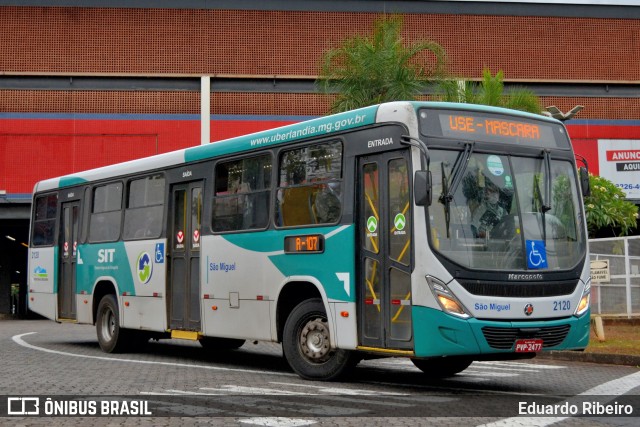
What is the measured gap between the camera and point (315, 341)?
12.2 meters

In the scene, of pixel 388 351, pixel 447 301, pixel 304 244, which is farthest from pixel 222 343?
pixel 447 301

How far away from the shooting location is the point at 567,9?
155 ft

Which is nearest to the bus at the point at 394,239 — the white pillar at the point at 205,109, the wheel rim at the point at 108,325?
the wheel rim at the point at 108,325

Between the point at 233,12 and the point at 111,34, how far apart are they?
18.6ft

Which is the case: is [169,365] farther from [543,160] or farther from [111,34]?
[111,34]

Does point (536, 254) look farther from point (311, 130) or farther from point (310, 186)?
point (311, 130)

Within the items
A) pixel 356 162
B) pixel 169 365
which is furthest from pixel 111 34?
pixel 356 162

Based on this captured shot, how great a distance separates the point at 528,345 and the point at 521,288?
64 cm

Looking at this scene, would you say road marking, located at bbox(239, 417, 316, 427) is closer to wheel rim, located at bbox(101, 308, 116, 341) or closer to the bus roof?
the bus roof

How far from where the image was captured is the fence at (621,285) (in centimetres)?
2394

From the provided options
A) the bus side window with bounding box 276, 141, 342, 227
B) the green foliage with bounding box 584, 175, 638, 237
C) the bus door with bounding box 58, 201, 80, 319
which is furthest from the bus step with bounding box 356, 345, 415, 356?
the green foliage with bounding box 584, 175, 638, 237

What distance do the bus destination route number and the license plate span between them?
273 centimetres

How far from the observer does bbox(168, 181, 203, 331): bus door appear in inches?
589

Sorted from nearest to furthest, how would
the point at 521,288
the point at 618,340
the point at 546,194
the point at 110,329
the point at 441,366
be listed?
the point at 521,288
the point at 546,194
the point at 441,366
the point at 110,329
the point at 618,340
